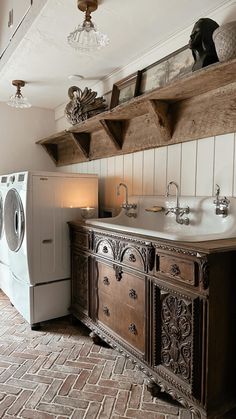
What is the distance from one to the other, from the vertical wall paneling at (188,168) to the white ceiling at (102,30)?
83cm

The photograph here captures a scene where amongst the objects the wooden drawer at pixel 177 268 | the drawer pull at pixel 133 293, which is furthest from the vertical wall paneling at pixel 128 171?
the wooden drawer at pixel 177 268

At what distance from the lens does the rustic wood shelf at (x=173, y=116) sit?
1.74 meters

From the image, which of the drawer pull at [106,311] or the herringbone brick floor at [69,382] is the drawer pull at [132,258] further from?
the herringbone brick floor at [69,382]

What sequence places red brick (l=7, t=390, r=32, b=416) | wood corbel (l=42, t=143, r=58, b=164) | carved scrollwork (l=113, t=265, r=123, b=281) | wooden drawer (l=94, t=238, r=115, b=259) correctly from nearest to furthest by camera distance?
red brick (l=7, t=390, r=32, b=416)
carved scrollwork (l=113, t=265, r=123, b=281)
wooden drawer (l=94, t=238, r=115, b=259)
wood corbel (l=42, t=143, r=58, b=164)

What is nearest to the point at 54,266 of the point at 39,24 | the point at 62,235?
the point at 62,235

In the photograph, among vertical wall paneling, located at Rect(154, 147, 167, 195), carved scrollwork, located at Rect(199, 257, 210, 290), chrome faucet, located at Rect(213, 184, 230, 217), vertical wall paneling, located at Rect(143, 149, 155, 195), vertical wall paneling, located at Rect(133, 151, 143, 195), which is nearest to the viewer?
carved scrollwork, located at Rect(199, 257, 210, 290)

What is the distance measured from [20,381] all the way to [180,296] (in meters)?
1.23

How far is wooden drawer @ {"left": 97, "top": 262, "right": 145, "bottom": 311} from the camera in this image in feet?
6.03

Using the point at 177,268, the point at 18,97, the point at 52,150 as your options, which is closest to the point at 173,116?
the point at 177,268

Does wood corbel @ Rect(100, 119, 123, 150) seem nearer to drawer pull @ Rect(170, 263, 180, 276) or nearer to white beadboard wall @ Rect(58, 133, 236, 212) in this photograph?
white beadboard wall @ Rect(58, 133, 236, 212)

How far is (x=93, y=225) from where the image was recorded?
7.86ft

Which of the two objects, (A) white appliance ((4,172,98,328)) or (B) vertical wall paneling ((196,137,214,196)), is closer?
(B) vertical wall paneling ((196,137,214,196))

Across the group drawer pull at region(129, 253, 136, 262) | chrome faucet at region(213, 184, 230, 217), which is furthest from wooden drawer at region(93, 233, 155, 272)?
chrome faucet at region(213, 184, 230, 217)

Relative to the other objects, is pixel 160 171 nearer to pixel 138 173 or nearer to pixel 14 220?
pixel 138 173
